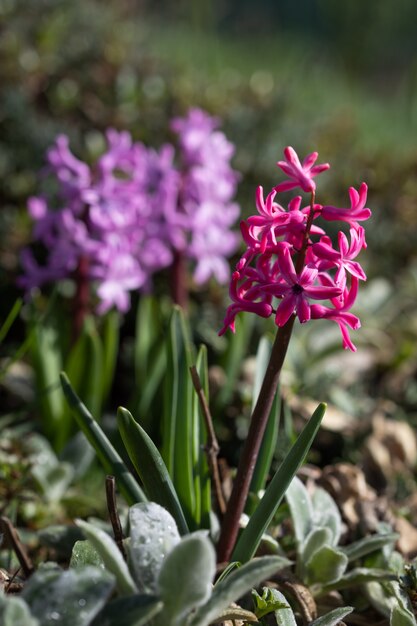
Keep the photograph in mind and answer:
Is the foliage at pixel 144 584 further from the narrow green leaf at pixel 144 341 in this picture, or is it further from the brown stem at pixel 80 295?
the narrow green leaf at pixel 144 341

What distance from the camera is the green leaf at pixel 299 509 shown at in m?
1.57

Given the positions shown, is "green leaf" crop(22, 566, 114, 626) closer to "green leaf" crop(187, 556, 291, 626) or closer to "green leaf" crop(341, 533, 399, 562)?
"green leaf" crop(187, 556, 291, 626)

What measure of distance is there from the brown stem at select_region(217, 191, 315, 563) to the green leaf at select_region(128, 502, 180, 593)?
21cm

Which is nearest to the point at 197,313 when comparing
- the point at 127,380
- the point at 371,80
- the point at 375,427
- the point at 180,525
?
the point at 127,380

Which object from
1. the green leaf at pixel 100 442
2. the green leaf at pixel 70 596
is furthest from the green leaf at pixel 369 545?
the green leaf at pixel 70 596

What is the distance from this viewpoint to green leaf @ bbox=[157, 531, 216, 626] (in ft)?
3.40

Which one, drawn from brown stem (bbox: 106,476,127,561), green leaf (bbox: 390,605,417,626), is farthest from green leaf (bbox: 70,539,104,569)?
green leaf (bbox: 390,605,417,626)

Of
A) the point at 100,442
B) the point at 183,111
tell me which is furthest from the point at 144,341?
the point at 183,111

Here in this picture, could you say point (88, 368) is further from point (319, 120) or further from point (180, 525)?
A: point (319, 120)

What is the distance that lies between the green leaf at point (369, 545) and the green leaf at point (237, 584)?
473 millimetres

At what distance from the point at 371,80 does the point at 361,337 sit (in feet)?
29.6

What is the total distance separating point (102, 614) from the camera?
1.06m

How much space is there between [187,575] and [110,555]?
121mm

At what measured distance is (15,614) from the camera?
0.95 meters
